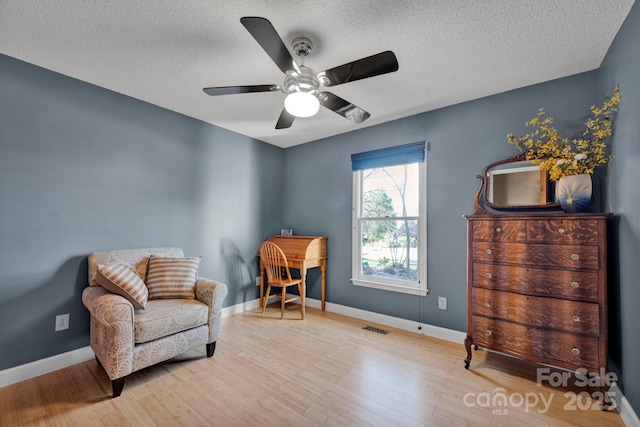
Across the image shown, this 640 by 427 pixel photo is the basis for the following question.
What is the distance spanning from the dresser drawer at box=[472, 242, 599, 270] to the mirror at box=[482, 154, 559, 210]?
21.1 inches

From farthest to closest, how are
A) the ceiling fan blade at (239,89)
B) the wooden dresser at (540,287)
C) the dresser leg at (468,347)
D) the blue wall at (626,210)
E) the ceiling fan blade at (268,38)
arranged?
the dresser leg at (468,347), the ceiling fan blade at (239,89), the wooden dresser at (540,287), the blue wall at (626,210), the ceiling fan blade at (268,38)

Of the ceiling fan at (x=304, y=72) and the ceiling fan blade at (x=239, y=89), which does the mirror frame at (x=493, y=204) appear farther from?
the ceiling fan blade at (x=239, y=89)

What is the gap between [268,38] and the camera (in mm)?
1498

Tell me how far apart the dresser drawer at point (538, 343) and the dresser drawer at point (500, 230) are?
2.15 ft

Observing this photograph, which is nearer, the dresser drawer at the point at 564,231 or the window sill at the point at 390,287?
the dresser drawer at the point at 564,231

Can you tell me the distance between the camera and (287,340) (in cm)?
288

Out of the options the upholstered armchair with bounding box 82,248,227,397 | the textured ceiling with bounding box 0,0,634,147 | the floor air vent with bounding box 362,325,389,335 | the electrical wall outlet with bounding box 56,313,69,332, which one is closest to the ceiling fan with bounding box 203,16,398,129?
the textured ceiling with bounding box 0,0,634,147

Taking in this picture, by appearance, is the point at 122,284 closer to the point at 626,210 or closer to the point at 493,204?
the point at 493,204

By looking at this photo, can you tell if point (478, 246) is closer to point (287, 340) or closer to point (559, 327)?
point (559, 327)

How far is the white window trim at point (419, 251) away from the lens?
3.13m

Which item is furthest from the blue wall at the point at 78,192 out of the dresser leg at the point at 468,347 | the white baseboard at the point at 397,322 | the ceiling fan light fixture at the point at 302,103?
the dresser leg at the point at 468,347

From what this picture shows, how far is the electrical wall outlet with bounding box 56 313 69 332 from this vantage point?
2340mm

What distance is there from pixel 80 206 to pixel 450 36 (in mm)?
3284

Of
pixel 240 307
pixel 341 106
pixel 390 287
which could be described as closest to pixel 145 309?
pixel 240 307
